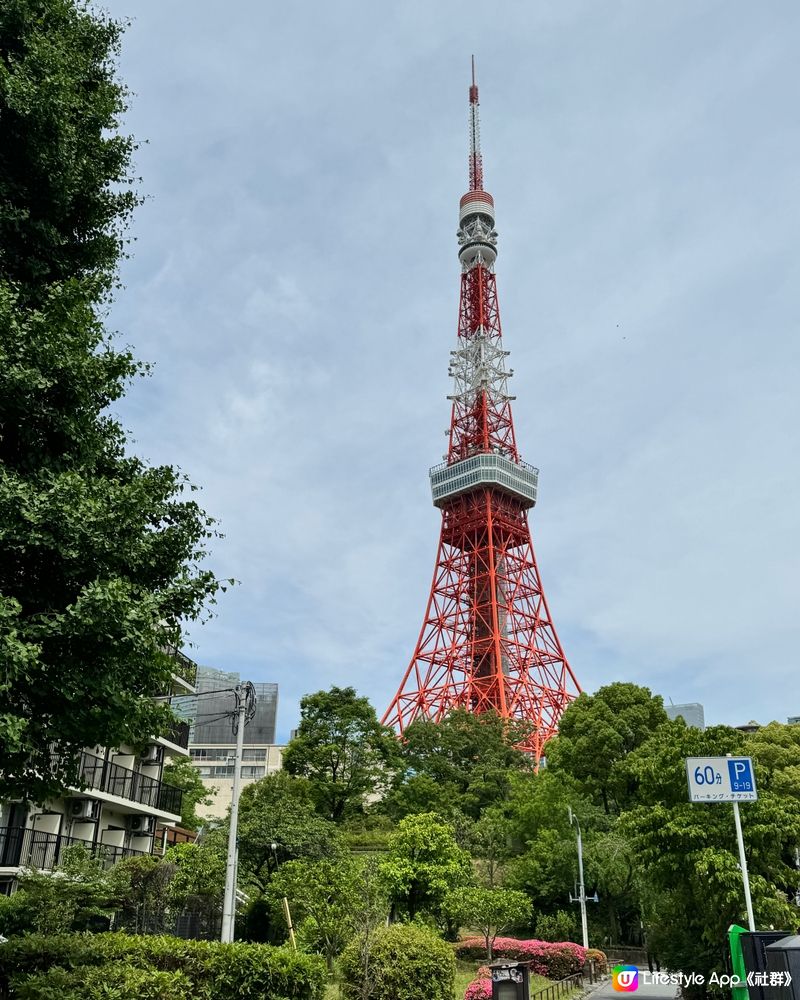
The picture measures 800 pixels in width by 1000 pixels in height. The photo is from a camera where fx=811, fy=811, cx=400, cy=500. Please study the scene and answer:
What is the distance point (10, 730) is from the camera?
7188 millimetres

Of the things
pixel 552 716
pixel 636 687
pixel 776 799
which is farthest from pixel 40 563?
pixel 552 716

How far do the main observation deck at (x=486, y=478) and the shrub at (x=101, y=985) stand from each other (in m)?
51.4

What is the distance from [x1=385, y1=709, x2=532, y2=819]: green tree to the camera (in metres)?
37.0

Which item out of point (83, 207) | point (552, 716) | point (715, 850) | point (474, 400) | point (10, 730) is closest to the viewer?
point (10, 730)

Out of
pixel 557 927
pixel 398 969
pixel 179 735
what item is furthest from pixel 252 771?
pixel 398 969

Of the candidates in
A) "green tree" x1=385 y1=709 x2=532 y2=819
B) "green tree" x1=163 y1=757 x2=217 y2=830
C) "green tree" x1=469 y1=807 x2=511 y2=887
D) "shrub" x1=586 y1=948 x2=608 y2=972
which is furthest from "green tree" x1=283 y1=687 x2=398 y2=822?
"shrub" x1=586 y1=948 x2=608 y2=972

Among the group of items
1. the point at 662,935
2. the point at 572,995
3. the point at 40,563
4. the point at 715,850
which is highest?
the point at 40,563

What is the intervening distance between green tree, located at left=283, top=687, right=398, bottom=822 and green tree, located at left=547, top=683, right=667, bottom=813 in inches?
333

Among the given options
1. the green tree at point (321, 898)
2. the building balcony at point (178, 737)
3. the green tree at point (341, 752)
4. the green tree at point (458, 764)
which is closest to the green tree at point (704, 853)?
the green tree at point (321, 898)

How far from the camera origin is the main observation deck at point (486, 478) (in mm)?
60719

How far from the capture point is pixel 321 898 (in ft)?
65.2

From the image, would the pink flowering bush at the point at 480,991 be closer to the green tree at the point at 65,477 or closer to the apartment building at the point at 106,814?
the apartment building at the point at 106,814

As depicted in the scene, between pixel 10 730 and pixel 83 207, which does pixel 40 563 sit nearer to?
pixel 10 730

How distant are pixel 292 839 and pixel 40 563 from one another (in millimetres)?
18360
